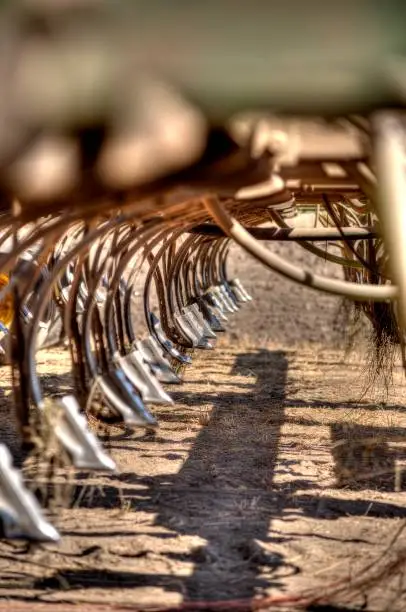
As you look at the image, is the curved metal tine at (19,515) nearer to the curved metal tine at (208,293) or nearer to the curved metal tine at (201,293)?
the curved metal tine at (201,293)

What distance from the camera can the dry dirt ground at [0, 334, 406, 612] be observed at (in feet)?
11.4

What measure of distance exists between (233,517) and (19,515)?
1551mm

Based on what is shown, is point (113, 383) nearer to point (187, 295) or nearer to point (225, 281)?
point (187, 295)

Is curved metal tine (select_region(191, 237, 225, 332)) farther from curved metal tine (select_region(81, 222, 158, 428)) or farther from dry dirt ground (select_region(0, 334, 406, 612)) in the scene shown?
curved metal tine (select_region(81, 222, 158, 428))

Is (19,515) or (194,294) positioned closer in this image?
(19,515)

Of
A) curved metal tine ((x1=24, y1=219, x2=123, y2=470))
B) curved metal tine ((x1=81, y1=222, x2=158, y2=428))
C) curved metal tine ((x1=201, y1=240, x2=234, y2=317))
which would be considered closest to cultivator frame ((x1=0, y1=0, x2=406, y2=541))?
curved metal tine ((x1=24, y1=219, x2=123, y2=470))

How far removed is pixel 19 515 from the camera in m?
2.92

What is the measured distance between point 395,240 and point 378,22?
75 centimetres

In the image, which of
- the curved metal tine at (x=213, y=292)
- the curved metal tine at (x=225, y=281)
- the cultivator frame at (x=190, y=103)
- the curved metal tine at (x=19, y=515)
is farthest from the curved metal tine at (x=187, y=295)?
the cultivator frame at (x=190, y=103)

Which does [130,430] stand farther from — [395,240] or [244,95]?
→ [244,95]

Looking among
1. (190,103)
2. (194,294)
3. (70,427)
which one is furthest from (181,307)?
(190,103)

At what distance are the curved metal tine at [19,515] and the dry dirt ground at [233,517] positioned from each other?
46 centimetres

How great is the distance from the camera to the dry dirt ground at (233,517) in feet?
11.4

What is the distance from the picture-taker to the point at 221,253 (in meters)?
10.9
